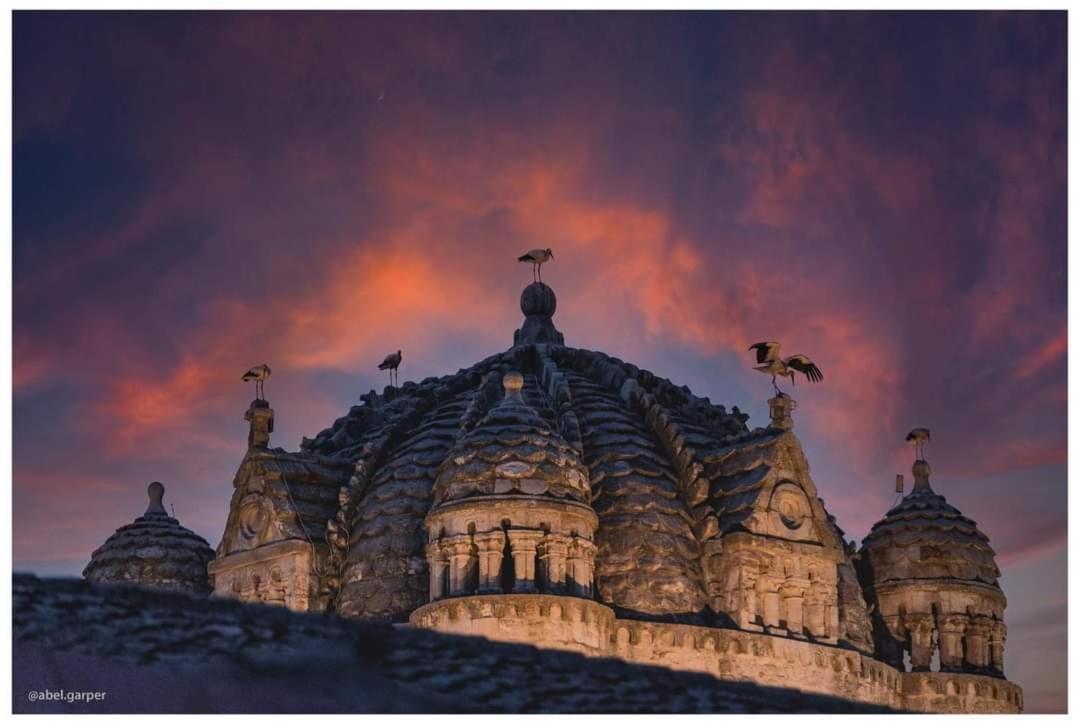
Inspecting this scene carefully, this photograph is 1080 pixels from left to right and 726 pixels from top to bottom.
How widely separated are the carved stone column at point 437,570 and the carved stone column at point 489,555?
934 millimetres

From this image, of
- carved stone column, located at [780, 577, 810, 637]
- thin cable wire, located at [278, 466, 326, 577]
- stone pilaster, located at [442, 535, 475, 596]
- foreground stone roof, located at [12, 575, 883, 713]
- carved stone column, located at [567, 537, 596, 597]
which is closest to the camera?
foreground stone roof, located at [12, 575, 883, 713]

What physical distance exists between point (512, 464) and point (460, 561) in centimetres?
245

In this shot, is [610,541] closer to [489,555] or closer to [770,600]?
[770,600]

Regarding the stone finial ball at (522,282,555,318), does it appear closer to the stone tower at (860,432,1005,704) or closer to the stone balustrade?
the stone tower at (860,432,1005,704)

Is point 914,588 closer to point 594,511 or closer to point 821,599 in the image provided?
point 821,599

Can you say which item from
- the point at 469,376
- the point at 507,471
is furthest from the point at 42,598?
the point at 469,376

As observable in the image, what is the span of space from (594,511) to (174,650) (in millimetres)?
27149

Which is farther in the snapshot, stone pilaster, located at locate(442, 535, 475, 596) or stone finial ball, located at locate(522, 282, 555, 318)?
stone finial ball, located at locate(522, 282, 555, 318)

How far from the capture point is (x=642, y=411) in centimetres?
6669

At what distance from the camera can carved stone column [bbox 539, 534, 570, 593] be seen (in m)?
57.1

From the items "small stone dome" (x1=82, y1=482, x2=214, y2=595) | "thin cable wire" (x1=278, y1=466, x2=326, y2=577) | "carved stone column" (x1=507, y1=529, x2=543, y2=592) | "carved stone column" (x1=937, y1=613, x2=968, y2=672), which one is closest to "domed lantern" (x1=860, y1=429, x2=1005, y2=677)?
"carved stone column" (x1=937, y1=613, x2=968, y2=672)

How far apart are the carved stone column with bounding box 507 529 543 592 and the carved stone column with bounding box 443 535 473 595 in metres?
0.94
